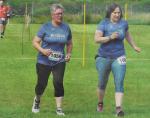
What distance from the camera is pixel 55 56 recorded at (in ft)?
31.7

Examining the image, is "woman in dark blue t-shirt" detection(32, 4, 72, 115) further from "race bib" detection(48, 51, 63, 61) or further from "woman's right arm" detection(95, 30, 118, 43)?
"woman's right arm" detection(95, 30, 118, 43)

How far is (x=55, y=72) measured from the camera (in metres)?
9.73

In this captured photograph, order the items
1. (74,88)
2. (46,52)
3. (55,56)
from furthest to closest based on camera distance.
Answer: (74,88)
(55,56)
(46,52)

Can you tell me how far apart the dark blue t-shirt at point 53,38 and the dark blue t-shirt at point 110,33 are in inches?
23.6

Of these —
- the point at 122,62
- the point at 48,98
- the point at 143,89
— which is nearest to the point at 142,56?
the point at 143,89

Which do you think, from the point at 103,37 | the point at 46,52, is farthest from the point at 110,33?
the point at 46,52

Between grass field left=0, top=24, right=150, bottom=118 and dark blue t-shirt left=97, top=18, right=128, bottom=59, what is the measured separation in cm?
106

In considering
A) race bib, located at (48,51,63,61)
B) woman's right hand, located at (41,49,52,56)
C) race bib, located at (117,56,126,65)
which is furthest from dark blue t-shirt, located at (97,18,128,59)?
woman's right hand, located at (41,49,52,56)

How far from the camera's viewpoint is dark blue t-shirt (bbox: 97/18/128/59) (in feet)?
31.7

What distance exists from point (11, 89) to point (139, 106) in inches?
135

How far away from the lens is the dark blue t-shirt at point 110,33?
967 cm

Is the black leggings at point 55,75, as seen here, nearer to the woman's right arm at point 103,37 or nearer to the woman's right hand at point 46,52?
the woman's right hand at point 46,52

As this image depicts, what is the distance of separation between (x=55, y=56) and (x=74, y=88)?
4089 mm

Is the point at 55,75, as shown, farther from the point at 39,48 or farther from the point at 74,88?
the point at 74,88
